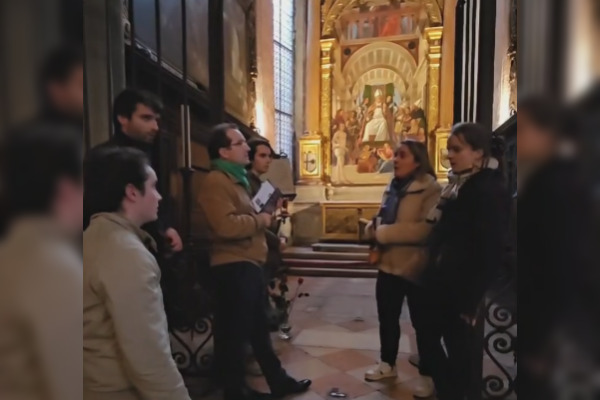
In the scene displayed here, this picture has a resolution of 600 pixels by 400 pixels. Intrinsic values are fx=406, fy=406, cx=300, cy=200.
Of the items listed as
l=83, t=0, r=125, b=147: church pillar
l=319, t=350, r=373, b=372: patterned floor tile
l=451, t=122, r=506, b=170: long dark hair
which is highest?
l=83, t=0, r=125, b=147: church pillar

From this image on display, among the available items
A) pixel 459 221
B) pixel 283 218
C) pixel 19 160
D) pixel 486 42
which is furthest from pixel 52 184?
pixel 486 42

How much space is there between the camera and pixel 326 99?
757 mm

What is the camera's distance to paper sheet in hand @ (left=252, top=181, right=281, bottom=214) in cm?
64

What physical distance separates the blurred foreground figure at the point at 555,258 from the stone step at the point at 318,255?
328mm

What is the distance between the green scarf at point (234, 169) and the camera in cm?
64

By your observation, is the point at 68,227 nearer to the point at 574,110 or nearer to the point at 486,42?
the point at 574,110

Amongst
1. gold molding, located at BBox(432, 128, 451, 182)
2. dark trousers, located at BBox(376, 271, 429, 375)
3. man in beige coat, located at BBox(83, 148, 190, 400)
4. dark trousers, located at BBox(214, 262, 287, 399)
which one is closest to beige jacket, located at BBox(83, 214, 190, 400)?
man in beige coat, located at BBox(83, 148, 190, 400)

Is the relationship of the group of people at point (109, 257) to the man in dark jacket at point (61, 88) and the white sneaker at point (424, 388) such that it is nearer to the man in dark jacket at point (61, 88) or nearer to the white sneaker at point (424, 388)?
the man in dark jacket at point (61, 88)

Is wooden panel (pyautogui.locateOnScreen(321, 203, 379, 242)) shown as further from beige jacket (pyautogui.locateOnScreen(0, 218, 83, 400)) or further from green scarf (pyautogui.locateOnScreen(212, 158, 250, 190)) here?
beige jacket (pyautogui.locateOnScreen(0, 218, 83, 400))

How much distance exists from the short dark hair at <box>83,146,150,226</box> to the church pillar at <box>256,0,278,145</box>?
22cm

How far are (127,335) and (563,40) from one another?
577mm

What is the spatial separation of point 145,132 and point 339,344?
0.46 meters

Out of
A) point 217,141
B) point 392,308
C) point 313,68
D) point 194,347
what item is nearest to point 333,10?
point 313,68

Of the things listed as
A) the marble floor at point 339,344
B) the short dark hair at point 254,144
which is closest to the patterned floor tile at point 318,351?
the marble floor at point 339,344
